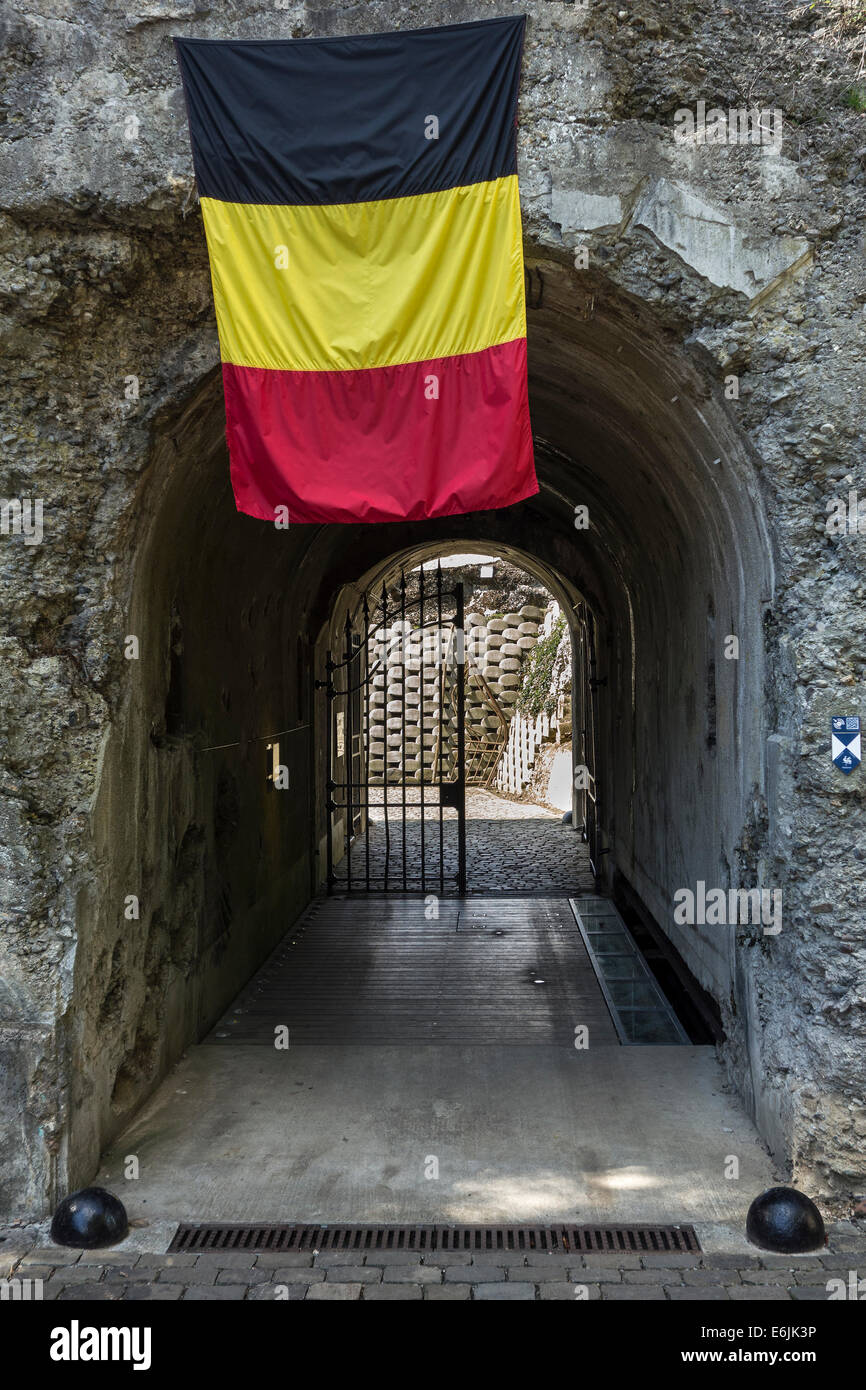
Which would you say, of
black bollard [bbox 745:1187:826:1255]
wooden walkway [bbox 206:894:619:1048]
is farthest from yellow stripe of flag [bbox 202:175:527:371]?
wooden walkway [bbox 206:894:619:1048]

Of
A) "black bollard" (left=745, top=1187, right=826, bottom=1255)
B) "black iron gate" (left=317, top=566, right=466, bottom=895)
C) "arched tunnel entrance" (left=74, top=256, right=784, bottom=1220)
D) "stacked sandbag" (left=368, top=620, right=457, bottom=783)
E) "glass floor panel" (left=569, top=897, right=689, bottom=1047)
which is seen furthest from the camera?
"stacked sandbag" (left=368, top=620, right=457, bottom=783)

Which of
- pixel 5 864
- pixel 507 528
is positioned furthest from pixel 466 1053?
pixel 507 528

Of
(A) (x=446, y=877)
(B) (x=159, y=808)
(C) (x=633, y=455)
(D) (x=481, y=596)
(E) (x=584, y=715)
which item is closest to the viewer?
(B) (x=159, y=808)

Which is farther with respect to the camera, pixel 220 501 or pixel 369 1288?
pixel 220 501

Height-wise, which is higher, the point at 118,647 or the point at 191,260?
the point at 191,260

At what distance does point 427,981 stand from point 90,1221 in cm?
393

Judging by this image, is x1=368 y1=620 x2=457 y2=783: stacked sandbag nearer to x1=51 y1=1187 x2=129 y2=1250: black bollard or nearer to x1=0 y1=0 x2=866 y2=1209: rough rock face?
x1=0 y1=0 x2=866 y2=1209: rough rock face

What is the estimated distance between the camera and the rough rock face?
4648 millimetres

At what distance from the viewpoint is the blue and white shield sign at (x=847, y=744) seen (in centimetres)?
449

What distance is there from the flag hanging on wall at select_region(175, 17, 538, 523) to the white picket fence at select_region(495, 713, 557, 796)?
14128mm

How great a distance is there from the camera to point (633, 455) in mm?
6934

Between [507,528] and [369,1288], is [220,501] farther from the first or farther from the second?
[507,528]

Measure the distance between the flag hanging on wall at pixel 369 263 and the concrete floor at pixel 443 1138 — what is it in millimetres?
2848

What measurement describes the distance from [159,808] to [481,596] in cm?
1790
